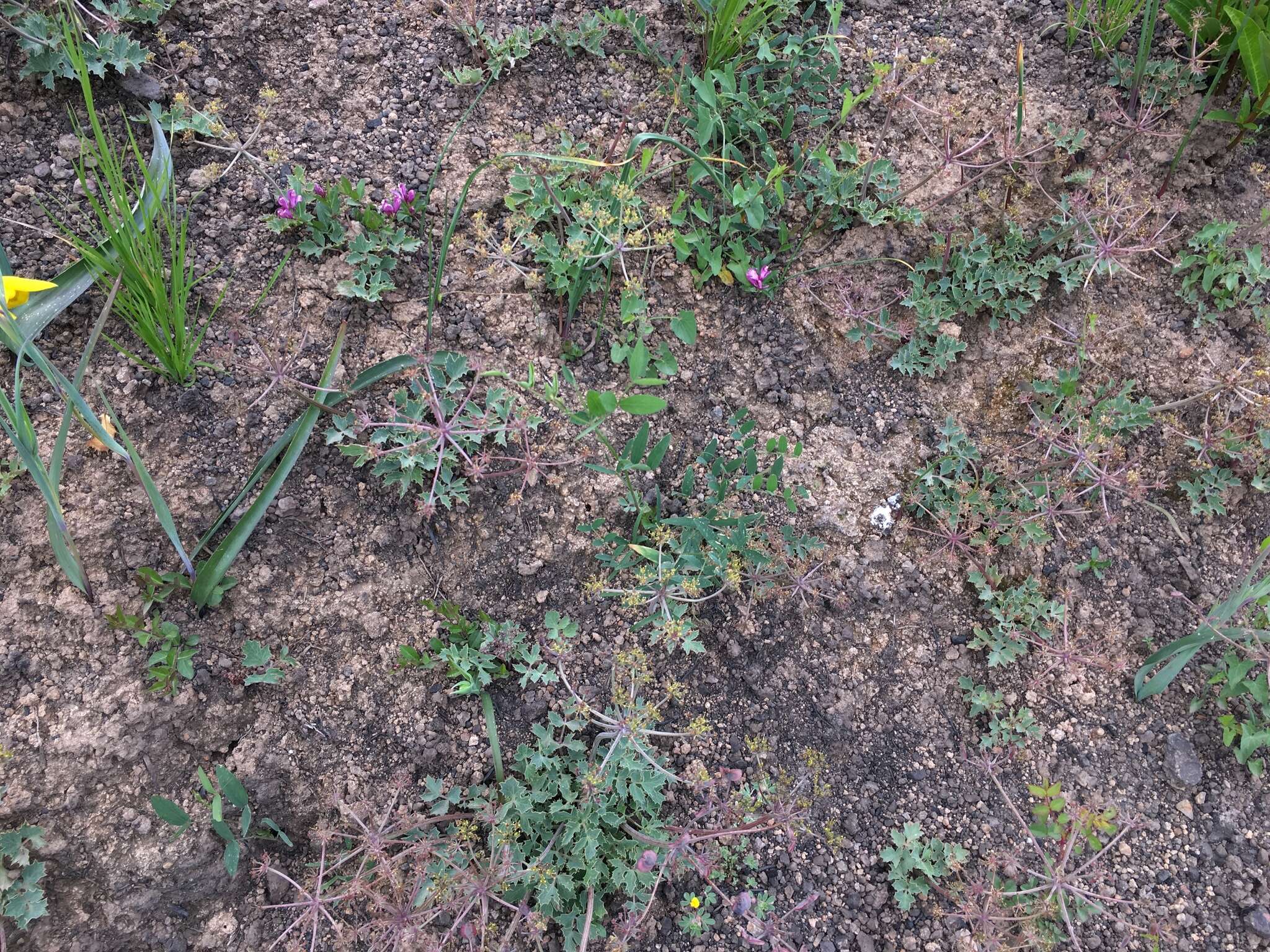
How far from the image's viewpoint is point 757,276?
2443 millimetres

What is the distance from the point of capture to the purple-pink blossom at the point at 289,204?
222 cm

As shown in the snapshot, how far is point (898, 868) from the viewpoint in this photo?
209 centimetres

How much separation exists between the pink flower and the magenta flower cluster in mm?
1018

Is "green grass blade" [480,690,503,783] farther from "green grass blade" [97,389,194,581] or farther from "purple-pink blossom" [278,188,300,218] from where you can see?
"purple-pink blossom" [278,188,300,218]

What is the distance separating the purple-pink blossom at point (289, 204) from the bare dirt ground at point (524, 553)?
3.8 inches

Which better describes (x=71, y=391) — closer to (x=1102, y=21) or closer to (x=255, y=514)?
(x=255, y=514)

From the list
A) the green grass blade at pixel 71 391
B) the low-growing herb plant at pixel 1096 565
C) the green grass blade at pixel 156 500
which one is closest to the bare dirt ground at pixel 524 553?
the low-growing herb plant at pixel 1096 565

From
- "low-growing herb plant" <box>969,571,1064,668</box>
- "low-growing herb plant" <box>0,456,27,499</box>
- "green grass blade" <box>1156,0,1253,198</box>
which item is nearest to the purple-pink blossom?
"low-growing herb plant" <box>0,456,27,499</box>

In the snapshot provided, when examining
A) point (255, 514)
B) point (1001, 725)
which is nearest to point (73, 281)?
point (255, 514)

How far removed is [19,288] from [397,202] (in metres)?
0.94

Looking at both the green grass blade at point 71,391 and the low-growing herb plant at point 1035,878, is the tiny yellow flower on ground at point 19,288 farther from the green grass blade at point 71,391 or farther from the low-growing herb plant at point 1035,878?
the low-growing herb plant at point 1035,878

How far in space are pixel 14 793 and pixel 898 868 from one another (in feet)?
7.08

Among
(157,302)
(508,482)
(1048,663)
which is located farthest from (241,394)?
(1048,663)

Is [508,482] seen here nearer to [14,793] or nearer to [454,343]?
[454,343]
